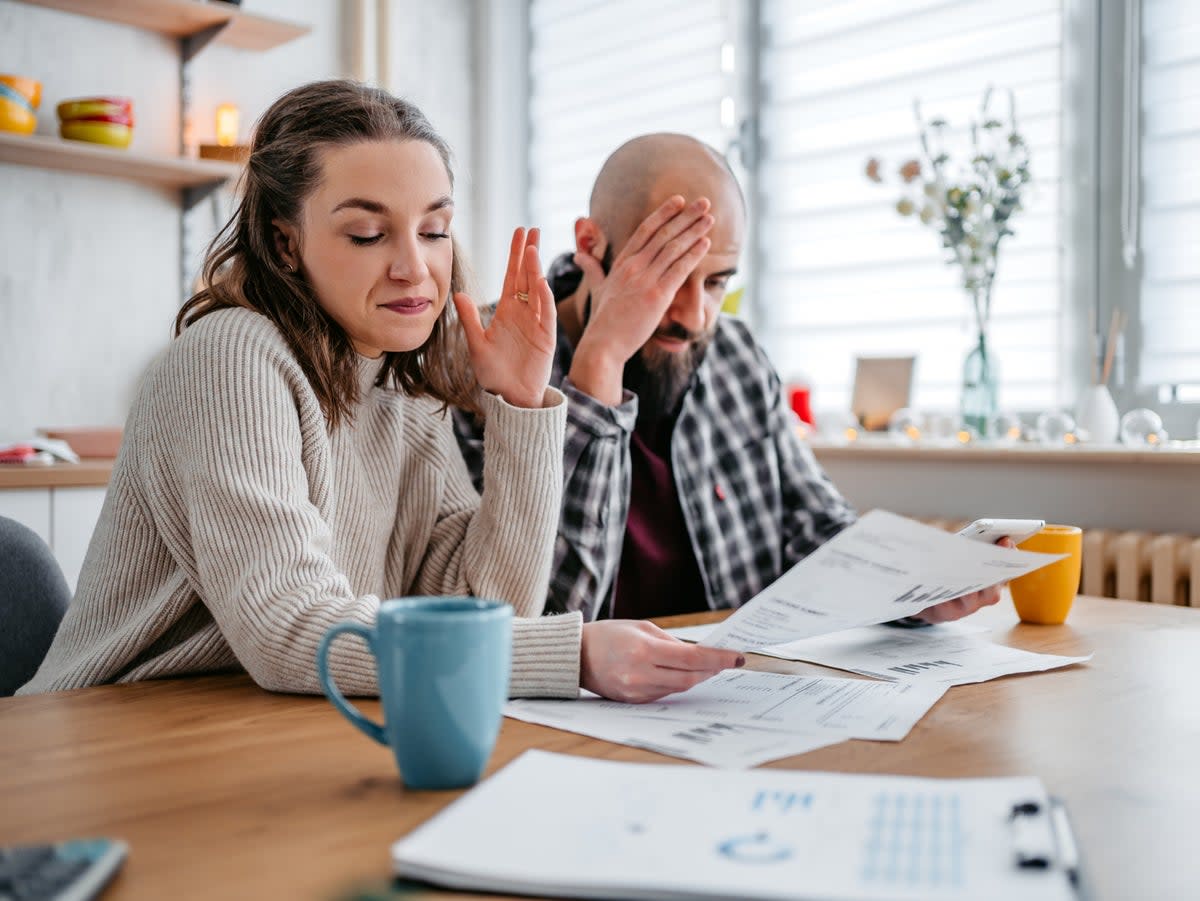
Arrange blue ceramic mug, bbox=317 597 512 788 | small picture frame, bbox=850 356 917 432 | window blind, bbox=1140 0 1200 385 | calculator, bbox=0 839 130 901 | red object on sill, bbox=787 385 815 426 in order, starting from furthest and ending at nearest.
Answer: red object on sill, bbox=787 385 815 426 → small picture frame, bbox=850 356 917 432 → window blind, bbox=1140 0 1200 385 → blue ceramic mug, bbox=317 597 512 788 → calculator, bbox=0 839 130 901

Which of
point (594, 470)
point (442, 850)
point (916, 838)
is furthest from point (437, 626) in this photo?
point (594, 470)

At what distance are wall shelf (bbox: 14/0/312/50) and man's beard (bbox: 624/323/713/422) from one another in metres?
1.82

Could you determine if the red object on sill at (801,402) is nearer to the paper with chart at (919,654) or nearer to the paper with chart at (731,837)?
the paper with chart at (919,654)

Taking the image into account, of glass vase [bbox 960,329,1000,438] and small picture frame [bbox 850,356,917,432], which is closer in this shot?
glass vase [bbox 960,329,1000,438]

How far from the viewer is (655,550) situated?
1.65 meters

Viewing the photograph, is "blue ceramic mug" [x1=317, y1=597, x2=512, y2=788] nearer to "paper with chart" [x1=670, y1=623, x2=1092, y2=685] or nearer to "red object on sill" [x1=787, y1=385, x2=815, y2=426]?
"paper with chart" [x1=670, y1=623, x2=1092, y2=685]

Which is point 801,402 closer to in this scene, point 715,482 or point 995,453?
point 995,453

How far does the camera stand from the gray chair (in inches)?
46.4

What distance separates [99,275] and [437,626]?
8.85ft

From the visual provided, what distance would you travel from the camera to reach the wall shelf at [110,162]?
2.63 metres

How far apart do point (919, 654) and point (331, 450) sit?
60cm

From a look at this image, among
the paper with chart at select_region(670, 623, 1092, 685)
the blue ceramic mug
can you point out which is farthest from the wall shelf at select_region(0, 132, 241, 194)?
the blue ceramic mug

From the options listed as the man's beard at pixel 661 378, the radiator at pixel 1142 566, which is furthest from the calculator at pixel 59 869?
the radiator at pixel 1142 566

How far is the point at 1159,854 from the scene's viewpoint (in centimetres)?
56
